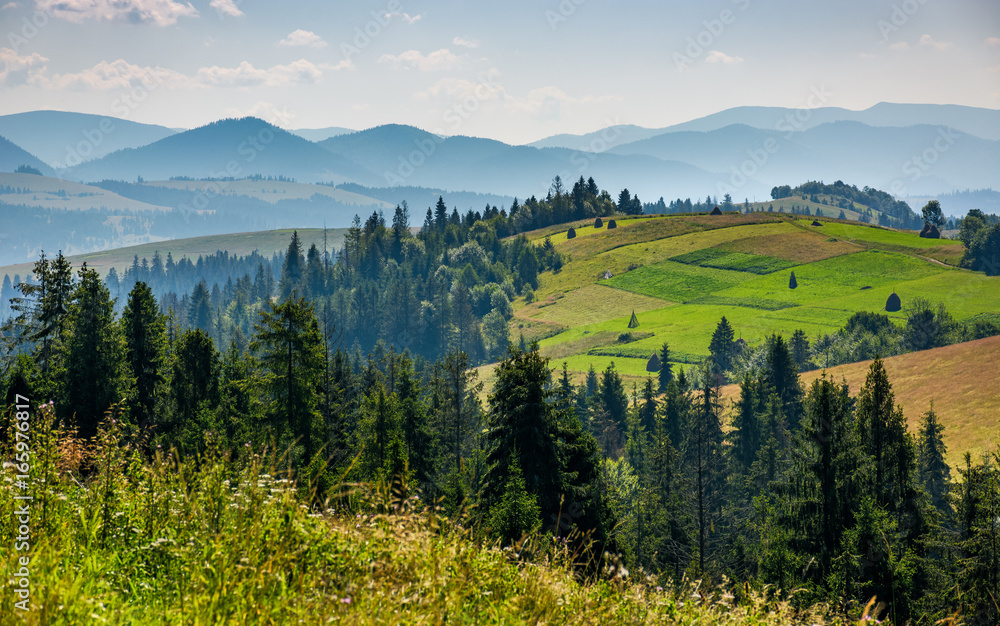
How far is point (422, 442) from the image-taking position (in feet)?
128

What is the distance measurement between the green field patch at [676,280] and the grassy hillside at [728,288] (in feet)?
0.89

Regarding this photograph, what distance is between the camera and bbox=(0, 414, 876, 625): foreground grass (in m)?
4.45

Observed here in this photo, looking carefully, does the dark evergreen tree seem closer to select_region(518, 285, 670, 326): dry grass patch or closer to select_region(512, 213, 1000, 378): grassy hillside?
select_region(512, 213, 1000, 378): grassy hillside

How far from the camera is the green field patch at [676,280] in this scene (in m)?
167

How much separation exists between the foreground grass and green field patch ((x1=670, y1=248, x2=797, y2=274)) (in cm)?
17878

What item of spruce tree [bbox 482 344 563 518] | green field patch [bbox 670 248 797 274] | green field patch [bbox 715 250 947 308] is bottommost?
spruce tree [bbox 482 344 563 518]

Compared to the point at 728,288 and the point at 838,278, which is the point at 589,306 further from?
the point at 838,278

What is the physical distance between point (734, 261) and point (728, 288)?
16.9 metres

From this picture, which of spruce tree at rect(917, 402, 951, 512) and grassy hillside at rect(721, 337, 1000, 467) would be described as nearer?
spruce tree at rect(917, 402, 951, 512)

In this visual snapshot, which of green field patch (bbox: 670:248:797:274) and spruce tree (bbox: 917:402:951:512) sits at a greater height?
green field patch (bbox: 670:248:797:274)

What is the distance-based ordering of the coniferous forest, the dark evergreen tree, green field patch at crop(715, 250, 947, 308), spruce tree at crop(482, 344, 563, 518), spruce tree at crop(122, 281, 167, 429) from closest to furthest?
the coniferous forest → spruce tree at crop(482, 344, 563, 518) → the dark evergreen tree → spruce tree at crop(122, 281, 167, 429) → green field patch at crop(715, 250, 947, 308)

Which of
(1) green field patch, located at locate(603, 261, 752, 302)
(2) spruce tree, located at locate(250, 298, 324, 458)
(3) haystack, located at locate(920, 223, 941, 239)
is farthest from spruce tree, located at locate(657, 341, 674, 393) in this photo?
(3) haystack, located at locate(920, 223, 941, 239)

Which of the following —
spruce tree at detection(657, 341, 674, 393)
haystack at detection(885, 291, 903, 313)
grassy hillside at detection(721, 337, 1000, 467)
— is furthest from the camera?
haystack at detection(885, 291, 903, 313)

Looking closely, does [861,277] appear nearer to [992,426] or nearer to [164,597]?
[992,426]
